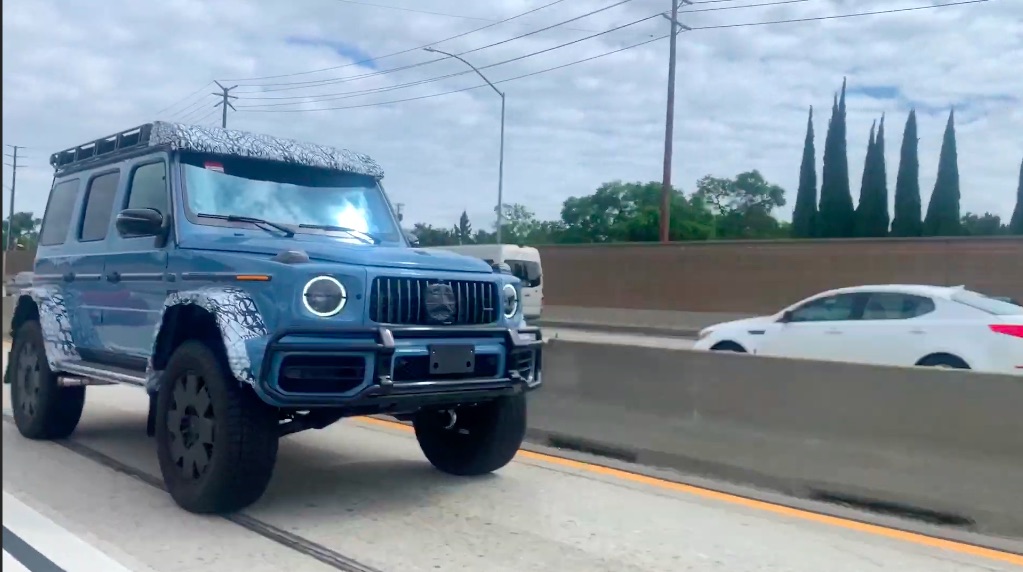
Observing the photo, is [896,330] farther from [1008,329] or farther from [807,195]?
[807,195]

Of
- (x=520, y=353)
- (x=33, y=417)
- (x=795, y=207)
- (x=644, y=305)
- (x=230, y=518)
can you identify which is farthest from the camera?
(x=795, y=207)

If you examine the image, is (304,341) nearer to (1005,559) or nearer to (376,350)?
(376,350)

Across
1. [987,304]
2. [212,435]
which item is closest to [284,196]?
[212,435]

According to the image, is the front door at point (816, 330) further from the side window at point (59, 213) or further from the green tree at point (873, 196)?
the green tree at point (873, 196)

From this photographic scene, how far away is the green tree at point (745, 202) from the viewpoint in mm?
70625

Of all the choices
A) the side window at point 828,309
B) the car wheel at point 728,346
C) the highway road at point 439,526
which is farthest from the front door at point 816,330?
the highway road at point 439,526

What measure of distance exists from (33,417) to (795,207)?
209 ft

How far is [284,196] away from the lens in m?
7.20

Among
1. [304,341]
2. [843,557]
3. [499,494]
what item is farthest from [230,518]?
[843,557]

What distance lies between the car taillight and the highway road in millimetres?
5634

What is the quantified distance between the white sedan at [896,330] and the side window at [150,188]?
6.75 metres

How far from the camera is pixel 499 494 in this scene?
22.5ft

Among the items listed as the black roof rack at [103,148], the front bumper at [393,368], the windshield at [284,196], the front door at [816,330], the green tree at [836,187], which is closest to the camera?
the front bumper at [393,368]

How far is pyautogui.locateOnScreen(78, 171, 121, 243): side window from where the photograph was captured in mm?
7797
